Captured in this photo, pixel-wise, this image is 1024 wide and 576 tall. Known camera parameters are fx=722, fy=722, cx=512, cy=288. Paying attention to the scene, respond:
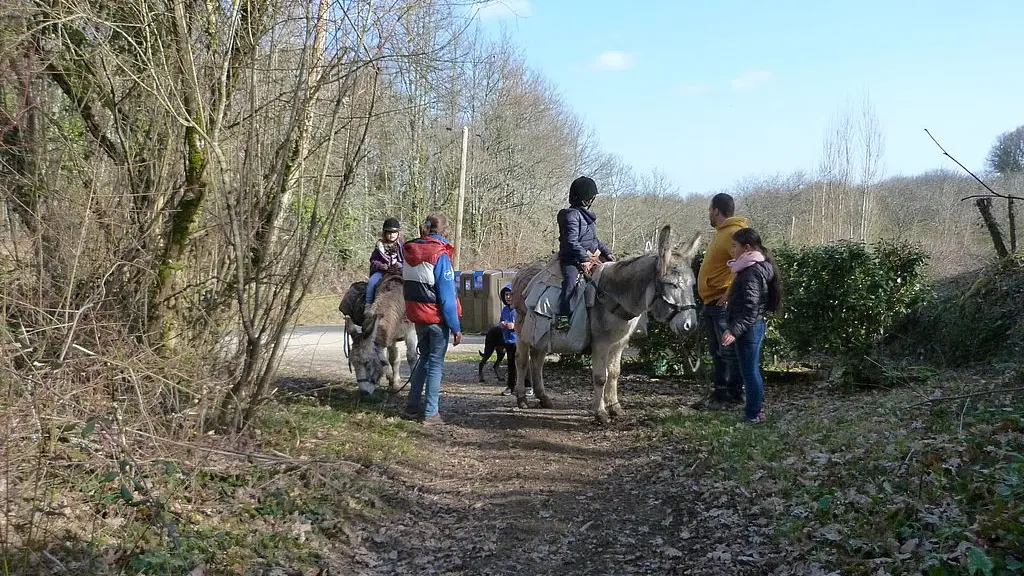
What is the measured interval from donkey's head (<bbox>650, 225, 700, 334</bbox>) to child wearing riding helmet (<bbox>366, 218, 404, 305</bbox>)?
12.6ft

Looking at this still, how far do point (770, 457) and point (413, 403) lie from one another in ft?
13.8

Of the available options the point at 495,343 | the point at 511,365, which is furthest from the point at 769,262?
the point at 495,343

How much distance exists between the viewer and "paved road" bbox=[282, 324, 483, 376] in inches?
392

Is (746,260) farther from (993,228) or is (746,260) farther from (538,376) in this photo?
(993,228)

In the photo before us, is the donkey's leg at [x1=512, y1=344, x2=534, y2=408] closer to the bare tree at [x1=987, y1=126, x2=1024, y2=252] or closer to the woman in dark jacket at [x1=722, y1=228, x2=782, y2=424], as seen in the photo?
the woman in dark jacket at [x1=722, y1=228, x2=782, y2=424]

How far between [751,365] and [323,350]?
36.1 ft

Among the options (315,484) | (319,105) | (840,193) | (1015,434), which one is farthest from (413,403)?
(840,193)

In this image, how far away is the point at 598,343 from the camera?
834 cm

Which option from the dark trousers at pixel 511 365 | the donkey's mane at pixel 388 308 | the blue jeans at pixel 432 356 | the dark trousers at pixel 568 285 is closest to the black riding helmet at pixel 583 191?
the dark trousers at pixel 568 285

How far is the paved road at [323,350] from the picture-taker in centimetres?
996

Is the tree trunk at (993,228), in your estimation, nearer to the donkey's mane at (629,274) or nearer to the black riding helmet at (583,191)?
the donkey's mane at (629,274)

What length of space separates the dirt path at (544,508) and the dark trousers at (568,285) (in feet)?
4.43

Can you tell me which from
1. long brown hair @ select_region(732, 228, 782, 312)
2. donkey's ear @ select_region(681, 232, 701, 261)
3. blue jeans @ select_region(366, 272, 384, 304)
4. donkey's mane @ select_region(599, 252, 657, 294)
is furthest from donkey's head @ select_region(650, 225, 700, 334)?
blue jeans @ select_region(366, 272, 384, 304)

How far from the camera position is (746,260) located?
7.44 m
